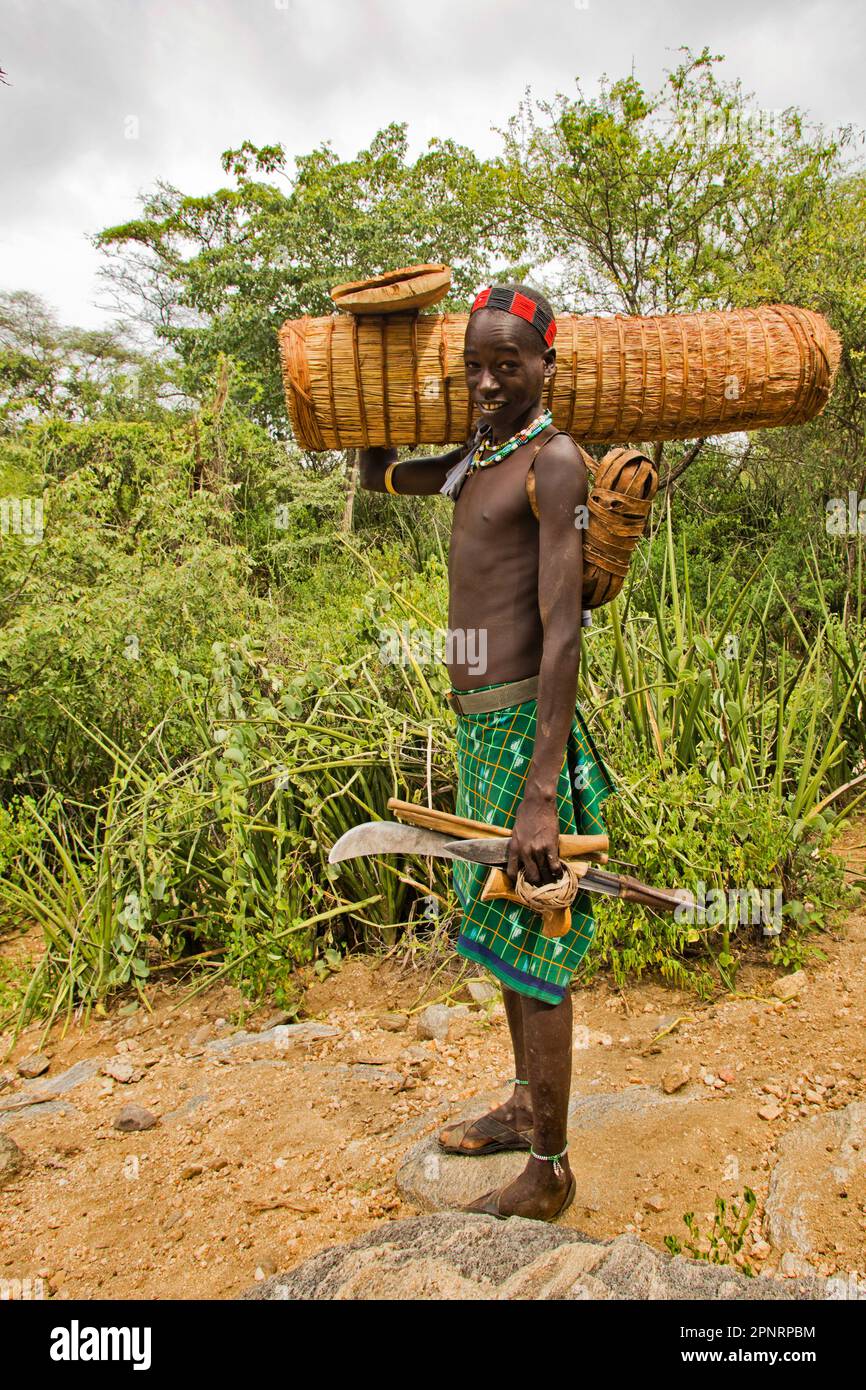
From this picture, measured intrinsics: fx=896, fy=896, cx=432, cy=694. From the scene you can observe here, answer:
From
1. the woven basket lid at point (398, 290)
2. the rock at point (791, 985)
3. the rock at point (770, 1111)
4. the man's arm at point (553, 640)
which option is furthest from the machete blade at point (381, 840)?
the rock at point (791, 985)

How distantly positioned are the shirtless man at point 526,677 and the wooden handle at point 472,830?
0.17 ft

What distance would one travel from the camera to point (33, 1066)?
107 inches

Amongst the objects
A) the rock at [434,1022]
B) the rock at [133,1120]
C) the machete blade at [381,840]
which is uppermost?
the machete blade at [381,840]

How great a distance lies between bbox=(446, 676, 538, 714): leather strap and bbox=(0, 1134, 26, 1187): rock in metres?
1.57

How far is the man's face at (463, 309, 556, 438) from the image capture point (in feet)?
5.29

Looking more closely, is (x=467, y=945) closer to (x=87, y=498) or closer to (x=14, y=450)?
(x=87, y=498)

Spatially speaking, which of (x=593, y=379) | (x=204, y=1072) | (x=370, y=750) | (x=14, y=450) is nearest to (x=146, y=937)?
(x=204, y=1072)

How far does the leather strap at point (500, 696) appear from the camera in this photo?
5.55 ft

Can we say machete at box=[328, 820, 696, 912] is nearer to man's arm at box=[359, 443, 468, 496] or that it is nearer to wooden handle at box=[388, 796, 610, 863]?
wooden handle at box=[388, 796, 610, 863]

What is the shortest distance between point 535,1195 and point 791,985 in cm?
113

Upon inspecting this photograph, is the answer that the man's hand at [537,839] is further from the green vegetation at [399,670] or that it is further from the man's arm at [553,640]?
the green vegetation at [399,670]

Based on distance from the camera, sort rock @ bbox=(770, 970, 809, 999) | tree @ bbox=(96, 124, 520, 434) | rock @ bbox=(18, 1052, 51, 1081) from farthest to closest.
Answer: tree @ bbox=(96, 124, 520, 434), rock @ bbox=(18, 1052, 51, 1081), rock @ bbox=(770, 970, 809, 999)

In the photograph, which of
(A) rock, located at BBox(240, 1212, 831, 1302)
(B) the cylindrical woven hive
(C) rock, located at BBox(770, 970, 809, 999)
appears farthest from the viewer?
(C) rock, located at BBox(770, 970, 809, 999)

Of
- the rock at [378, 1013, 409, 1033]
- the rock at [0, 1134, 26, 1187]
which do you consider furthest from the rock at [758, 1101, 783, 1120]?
the rock at [0, 1134, 26, 1187]
